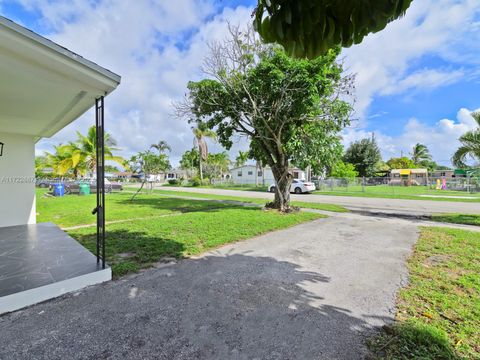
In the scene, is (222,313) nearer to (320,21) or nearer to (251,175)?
(320,21)

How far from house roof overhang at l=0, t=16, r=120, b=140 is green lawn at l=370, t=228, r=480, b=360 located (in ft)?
13.7

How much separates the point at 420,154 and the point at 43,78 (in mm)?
62139

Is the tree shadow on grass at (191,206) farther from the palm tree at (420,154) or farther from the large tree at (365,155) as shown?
the palm tree at (420,154)

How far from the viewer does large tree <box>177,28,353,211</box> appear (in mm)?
8055

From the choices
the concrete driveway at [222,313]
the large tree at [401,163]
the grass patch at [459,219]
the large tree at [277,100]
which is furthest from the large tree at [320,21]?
the large tree at [401,163]

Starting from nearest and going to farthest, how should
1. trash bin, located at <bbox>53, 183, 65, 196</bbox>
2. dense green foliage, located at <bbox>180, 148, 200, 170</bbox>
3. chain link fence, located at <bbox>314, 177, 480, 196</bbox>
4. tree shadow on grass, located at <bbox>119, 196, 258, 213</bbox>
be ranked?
tree shadow on grass, located at <bbox>119, 196, 258, 213</bbox>, trash bin, located at <bbox>53, 183, 65, 196</bbox>, chain link fence, located at <bbox>314, 177, 480, 196</bbox>, dense green foliage, located at <bbox>180, 148, 200, 170</bbox>

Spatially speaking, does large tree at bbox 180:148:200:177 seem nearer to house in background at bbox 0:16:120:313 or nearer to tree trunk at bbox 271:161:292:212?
tree trunk at bbox 271:161:292:212

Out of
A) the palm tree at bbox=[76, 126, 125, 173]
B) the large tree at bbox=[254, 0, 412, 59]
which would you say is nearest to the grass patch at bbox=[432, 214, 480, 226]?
the large tree at bbox=[254, 0, 412, 59]

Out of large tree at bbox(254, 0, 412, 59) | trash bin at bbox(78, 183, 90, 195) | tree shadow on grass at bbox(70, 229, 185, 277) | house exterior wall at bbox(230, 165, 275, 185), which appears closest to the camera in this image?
large tree at bbox(254, 0, 412, 59)

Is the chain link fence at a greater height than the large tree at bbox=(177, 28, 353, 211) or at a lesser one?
lesser

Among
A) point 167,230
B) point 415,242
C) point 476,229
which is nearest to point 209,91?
point 167,230

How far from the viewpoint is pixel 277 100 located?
8641 mm

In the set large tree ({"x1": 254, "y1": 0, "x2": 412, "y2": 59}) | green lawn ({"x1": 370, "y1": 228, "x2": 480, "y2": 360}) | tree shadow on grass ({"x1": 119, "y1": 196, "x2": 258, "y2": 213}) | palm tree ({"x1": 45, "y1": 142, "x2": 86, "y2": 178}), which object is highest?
palm tree ({"x1": 45, "y1": 142, "x2": 86, "y2": 178})

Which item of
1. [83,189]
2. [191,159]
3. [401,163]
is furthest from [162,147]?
[401,163]
